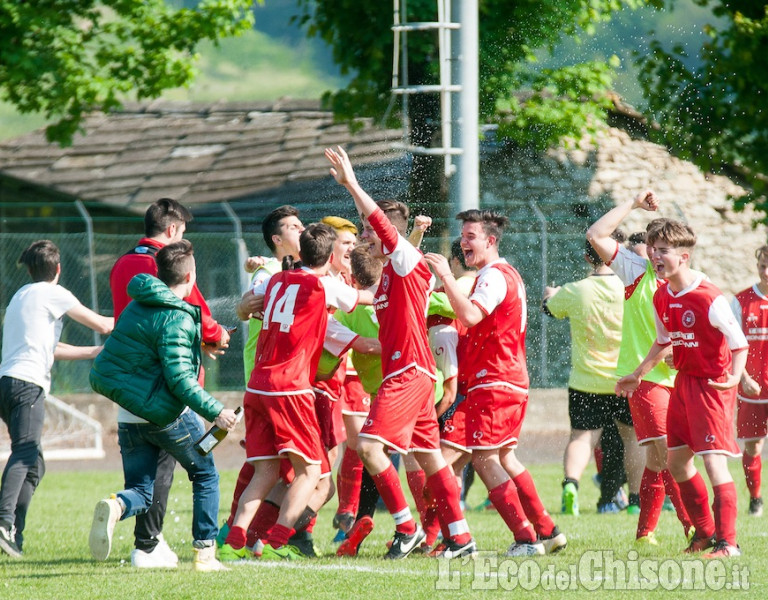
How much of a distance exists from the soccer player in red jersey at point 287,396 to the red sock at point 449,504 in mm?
719

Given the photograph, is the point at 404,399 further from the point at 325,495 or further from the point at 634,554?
the point at 634,554

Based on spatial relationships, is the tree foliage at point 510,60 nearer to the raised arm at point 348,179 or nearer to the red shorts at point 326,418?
the red shorts at point 326,418

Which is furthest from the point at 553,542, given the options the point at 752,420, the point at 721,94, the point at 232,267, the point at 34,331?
the point at 721,94

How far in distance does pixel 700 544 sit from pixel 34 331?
4449 millimetres

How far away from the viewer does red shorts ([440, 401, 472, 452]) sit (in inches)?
290

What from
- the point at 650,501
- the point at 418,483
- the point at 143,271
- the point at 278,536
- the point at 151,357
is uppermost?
the point at 143,271

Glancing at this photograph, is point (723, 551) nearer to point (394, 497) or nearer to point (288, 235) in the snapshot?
point (394, 497)

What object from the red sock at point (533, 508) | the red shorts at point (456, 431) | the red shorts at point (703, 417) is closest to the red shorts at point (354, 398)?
the red shorts at point (456, 431)

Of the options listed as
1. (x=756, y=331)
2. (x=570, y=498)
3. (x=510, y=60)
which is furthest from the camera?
(x=510, y=60)

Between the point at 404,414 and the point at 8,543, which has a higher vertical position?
the point at 404,414

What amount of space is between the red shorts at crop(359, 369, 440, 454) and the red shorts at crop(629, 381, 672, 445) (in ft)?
4.92

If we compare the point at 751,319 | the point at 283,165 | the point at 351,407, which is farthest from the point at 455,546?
the point at 283,165

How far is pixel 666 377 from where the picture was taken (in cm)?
759

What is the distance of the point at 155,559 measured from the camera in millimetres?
6637
